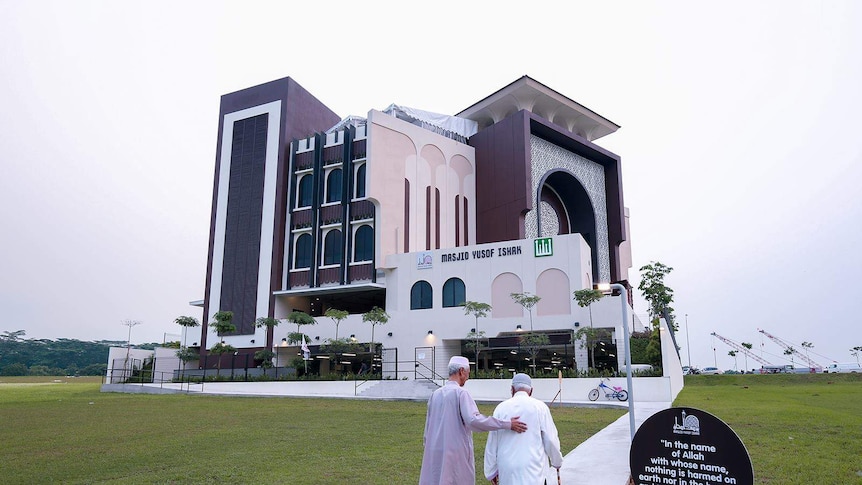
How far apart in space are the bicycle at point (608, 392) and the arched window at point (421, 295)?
1545cm

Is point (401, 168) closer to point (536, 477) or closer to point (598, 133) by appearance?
point (598, 133)

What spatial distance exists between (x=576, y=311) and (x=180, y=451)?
28.1 m

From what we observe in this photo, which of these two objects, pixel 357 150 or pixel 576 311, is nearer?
pixel 576 311

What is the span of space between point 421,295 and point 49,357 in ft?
296

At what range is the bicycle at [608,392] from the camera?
26.5m

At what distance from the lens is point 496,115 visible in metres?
51.9

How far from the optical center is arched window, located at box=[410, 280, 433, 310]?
Answer: 4109 cm

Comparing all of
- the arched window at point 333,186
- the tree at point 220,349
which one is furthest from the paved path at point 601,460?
the arched window at point 333,186

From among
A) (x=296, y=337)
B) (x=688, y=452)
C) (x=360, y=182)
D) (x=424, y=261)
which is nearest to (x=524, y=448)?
(x=688, y=452)

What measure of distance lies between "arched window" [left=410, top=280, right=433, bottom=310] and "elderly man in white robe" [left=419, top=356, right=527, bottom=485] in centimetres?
3520

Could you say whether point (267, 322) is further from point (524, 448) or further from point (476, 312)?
point (524, 448)

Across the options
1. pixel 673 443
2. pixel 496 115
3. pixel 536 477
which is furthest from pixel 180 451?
pixel 496 115

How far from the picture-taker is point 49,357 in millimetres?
104250

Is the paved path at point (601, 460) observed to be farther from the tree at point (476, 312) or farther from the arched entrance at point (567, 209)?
the arched entrance at point (567, 209)
